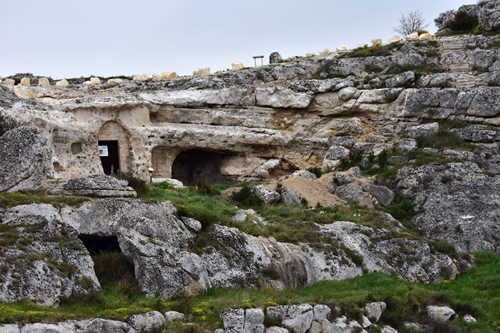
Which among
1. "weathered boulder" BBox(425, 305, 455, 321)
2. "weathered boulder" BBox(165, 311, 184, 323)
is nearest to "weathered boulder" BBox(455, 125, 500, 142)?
"weathered boulder" BBox(425, 305, 455, 321)

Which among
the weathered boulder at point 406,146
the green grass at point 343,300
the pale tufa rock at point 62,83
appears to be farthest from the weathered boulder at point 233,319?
the pale tufa rock at point 62,83

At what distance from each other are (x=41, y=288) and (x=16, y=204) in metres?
3.48

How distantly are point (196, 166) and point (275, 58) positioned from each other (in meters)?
9.95

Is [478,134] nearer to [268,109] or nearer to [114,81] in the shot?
[268,109]

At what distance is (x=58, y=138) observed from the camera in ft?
120

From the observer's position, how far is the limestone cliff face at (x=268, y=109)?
3966 cm

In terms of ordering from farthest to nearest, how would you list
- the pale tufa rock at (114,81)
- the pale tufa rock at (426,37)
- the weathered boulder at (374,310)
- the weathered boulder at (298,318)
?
1. the pale tufa rock at (426,37)
2. the pale tufa rock at (114,81)
3. the weathered boulder at (374,310)
4. the weathered boulder at (298,318)

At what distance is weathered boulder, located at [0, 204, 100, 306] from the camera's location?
19359 mm

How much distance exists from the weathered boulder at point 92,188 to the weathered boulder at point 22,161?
72cm

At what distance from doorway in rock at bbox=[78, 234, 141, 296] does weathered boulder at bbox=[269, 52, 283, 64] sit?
91.7ft

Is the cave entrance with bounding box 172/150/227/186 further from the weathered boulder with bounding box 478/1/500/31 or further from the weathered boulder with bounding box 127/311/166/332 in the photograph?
the weathered boulder with bounding box 127/311/166/332

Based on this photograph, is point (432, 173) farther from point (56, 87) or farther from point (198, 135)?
point (56, 87)

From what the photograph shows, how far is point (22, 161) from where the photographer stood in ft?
83.8

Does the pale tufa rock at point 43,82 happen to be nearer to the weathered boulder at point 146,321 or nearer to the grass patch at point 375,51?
the grass patch at point 375,51
